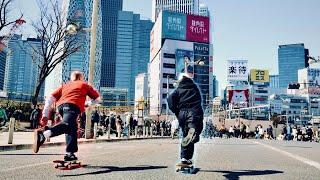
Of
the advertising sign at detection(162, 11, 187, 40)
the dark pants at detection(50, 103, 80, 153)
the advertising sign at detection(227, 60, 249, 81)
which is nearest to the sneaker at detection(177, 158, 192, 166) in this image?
the dark pants at detection(50, 103, 80, 153)

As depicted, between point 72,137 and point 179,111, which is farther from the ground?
point 179,111

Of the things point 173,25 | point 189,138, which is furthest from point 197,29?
point 189,138

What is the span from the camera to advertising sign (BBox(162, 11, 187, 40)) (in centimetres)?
12144

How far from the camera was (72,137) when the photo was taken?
6457 millimetres

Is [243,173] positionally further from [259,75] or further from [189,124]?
[259,75]

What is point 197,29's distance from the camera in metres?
124

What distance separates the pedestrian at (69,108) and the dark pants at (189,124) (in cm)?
148

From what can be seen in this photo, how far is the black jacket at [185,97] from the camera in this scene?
6.66 m

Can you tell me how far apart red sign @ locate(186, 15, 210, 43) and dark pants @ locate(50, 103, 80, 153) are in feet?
387

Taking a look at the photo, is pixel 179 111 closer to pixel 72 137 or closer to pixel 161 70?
pixel 72 137

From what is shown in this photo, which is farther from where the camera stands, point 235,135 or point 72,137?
point 235,135

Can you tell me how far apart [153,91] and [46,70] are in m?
104

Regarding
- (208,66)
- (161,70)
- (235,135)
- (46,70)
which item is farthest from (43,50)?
(208,66)

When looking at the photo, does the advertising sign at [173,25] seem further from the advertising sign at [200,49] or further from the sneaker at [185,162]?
the sneaker at [185,162]
